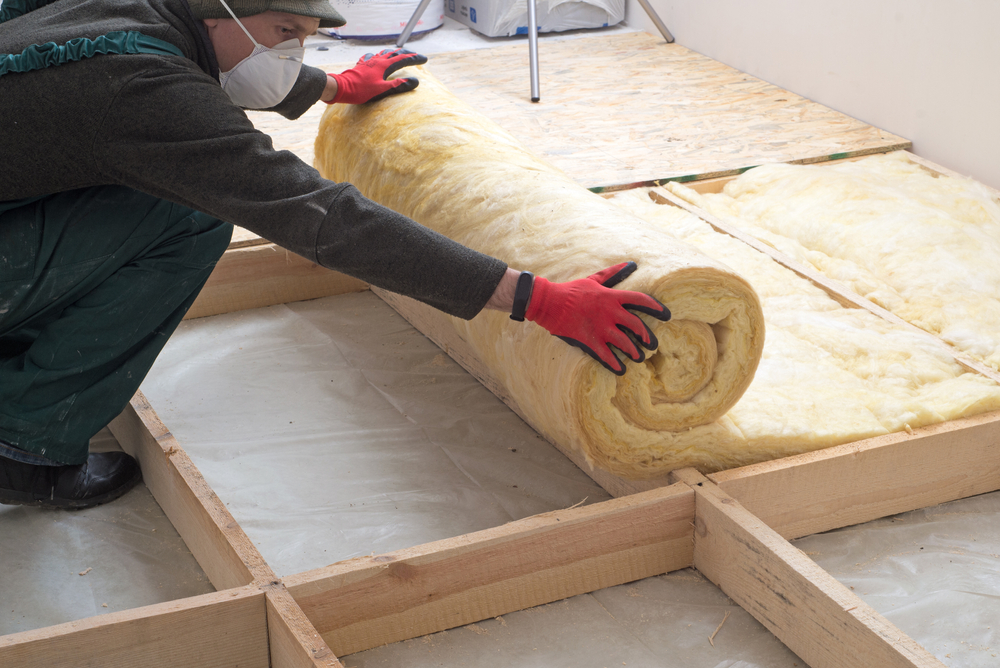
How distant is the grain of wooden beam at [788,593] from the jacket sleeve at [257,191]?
0.61 metres

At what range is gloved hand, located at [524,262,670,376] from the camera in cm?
162

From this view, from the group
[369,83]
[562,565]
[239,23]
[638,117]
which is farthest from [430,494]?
[638,117]

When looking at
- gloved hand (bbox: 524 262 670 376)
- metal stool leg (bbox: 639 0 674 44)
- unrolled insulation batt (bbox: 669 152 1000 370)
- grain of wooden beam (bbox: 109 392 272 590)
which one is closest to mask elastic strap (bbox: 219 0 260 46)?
gloved hand (bbox: 524 262 670 376)

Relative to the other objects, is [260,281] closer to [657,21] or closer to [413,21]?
[413,21]

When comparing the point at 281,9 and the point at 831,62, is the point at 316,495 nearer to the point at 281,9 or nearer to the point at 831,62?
the point at 281,9

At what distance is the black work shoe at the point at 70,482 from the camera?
195 centimetres

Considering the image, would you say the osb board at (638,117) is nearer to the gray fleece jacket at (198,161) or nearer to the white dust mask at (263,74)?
the white dust mask at (263,74)

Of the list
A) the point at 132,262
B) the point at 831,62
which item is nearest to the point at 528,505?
the point at 132,262

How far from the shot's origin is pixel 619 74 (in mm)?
4988

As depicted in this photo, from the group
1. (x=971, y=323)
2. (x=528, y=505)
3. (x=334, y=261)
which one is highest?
(x=334, y=261)

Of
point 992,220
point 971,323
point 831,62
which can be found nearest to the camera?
point 971,323

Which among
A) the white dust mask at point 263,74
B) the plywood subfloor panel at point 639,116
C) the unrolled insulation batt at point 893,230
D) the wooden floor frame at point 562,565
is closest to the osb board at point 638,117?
the plywood subfloor panel at point 639,116

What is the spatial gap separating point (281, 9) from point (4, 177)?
0.59m

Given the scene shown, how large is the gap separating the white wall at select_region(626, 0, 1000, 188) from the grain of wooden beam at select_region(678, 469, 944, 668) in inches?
94.0
